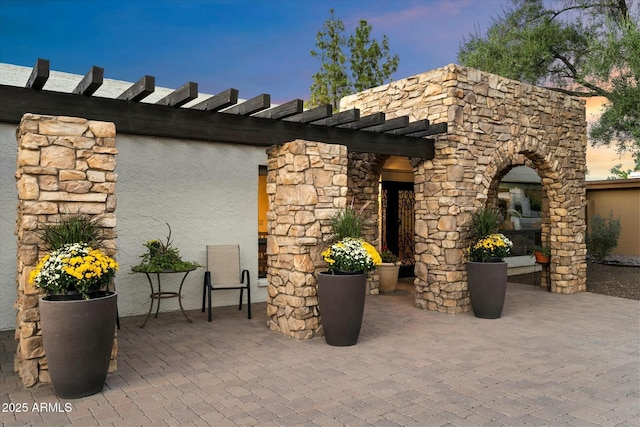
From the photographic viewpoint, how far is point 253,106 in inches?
184

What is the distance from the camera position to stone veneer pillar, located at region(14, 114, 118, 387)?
3.74 metres

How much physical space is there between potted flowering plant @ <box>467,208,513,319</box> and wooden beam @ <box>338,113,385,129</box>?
2.11m

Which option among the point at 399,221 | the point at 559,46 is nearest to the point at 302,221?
the point at 399,221

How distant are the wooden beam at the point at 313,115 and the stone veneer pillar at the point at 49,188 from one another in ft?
6.64

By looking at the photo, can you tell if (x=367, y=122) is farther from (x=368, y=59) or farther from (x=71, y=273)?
(x=368, y=59)

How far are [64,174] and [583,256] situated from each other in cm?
834

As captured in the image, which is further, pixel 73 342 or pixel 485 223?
pixel 485 223

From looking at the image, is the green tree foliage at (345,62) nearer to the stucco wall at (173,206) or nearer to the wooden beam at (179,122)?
the stucco wall at (173,206)

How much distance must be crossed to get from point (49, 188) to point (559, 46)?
1120cm

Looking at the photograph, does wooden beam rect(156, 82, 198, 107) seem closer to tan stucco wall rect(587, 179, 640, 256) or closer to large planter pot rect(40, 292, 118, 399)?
large planter pot rect(40, 292, 118, 399)

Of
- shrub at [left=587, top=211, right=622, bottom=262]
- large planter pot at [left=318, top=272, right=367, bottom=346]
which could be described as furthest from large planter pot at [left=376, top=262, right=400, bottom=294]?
shrub at [left=587, top=211, right=622, bottom=262]

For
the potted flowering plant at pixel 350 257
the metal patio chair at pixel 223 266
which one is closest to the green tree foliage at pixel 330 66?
the metal patio chair at pixel 223 266

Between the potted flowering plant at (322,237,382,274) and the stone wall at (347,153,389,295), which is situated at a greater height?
the stone wall at (347,153,389,295)

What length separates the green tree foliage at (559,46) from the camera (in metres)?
9.80
